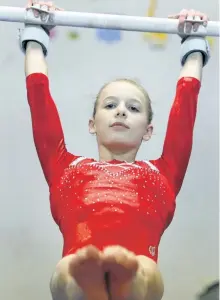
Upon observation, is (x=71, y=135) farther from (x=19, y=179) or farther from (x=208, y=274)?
(x=208, y=274)

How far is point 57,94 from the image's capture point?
1474 millimetres

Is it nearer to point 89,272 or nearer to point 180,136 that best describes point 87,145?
point 180,136

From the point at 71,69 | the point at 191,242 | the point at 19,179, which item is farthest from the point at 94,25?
the point at 191,242

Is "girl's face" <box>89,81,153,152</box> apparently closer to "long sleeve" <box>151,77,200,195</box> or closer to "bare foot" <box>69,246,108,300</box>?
"long sleeve" <box>151,77,200,195</box>

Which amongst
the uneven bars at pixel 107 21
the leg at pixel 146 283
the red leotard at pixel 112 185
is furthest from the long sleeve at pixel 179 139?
the leg at pixel 146 283

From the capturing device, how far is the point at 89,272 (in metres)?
0.86

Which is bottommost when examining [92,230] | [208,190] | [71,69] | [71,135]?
[92,230]

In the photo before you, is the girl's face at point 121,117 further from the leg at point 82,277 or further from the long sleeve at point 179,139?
the leg at point 82,277

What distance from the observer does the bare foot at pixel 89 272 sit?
849 millimetres

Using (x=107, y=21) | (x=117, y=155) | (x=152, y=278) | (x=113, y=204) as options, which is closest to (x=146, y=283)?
(x=152, y=278)

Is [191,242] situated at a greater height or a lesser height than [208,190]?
lesser

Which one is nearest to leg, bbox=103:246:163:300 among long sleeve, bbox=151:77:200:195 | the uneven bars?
long sleeve, bbox=151:77:200:195

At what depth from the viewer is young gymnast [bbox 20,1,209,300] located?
0.90 meters

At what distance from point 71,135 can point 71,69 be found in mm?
160
